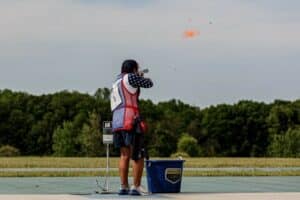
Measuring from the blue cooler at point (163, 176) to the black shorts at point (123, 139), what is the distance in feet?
3.25

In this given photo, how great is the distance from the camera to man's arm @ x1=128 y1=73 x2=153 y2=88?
1354 cm

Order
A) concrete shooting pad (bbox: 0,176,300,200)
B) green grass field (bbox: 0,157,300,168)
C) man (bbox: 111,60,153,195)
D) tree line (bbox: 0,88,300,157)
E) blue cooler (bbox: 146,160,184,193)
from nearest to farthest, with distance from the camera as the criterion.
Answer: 1. concrete shooting pad (bbox: 0,176,300,200)
2. man (bbox: 111,60,153,195)
3. blue cooler (bbox: 146,160,184,193)
4. green grass field (bbox: 0,157,300,168)
5. tree line (bbox: 0,88,300,157)

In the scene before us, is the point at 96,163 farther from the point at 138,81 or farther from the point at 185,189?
the point at 138,81

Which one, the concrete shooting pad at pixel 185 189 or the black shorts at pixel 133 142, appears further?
the black shorts at pixel 133 142

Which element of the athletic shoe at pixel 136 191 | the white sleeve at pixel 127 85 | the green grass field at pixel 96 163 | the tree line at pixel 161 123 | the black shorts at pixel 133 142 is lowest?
the athletic shoe at pixel 136 191

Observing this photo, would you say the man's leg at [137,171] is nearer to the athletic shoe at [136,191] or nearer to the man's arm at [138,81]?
the athletic shoe at [136,191]

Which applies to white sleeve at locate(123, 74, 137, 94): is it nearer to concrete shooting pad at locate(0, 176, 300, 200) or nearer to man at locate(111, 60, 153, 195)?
man at locate(111, 60, 153, 195)

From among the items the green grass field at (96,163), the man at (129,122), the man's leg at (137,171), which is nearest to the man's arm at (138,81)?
the man at (129,122)

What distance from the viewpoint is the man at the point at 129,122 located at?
Result: 13633 mm

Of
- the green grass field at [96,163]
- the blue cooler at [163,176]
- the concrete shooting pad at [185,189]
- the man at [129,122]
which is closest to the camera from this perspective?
the concrete shooting pad at [185,189]

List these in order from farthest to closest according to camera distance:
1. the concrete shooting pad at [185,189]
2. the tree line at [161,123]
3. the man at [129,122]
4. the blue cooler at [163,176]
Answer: the tree line at [161,123]
the blue cooler at [163,176]
the man at [129,122]
the concrete shooting pad at [185,189]

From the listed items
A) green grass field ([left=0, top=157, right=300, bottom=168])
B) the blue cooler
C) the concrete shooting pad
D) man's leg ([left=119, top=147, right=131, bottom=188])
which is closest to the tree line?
green grass field ([left=0, top=157, right=300, bottom=168])

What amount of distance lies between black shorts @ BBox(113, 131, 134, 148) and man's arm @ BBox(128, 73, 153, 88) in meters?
0.75

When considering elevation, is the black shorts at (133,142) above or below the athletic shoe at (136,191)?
above
